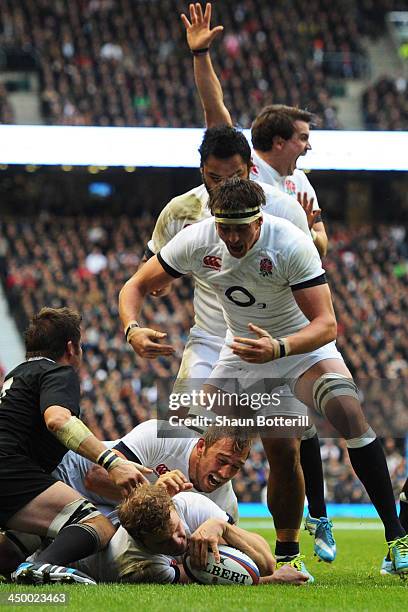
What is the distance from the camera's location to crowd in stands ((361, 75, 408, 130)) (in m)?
24.8

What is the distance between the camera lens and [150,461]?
250 inches

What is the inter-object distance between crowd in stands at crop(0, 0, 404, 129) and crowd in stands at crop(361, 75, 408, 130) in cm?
93

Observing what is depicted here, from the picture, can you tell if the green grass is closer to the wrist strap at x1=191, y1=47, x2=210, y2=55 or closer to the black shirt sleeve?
the black shirt sleeve

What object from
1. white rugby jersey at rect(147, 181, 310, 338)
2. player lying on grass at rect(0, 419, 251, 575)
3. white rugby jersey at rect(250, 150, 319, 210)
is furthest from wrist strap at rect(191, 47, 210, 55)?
player lying on grass at rect(0, 419, 251, 575)

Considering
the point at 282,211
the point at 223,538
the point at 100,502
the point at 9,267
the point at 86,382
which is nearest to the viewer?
the point at 223,538

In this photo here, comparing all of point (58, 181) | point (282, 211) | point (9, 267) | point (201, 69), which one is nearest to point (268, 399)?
point (282, 211)

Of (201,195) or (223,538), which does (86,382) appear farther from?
(223,538)

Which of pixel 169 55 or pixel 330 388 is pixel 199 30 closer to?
pixel 330 388

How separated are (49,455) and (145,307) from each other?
609 inches

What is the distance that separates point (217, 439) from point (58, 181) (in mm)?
20692

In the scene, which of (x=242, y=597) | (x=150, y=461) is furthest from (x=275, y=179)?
(x=242, y=597)

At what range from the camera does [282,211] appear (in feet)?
22.8

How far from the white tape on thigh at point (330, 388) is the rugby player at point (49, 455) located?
4.23 ft

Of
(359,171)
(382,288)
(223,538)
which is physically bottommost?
(223,538)
